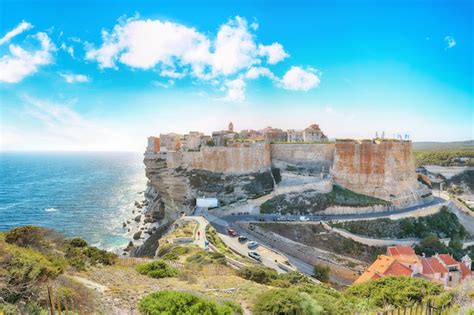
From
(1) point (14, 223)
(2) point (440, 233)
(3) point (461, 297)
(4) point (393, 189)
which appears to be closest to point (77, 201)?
(1) point (14, 223)

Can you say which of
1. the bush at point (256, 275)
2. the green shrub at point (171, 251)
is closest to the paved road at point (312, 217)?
the green shrub at point (171, 251)

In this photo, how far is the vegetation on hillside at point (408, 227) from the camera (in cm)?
3256

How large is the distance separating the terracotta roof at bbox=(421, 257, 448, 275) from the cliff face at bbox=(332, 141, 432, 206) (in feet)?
49.4

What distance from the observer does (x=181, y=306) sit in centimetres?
738

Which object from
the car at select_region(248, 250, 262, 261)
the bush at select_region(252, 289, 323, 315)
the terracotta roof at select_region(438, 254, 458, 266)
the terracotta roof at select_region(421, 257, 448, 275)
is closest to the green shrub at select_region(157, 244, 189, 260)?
the car at select_region(248, 250, 262, 261)

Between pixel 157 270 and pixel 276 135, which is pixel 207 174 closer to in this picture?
pixel 276 135

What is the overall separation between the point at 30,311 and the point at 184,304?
10.5ft

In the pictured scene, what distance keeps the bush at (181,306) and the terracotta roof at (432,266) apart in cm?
2080

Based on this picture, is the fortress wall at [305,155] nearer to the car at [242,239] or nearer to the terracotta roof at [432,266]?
the car at [242,239]

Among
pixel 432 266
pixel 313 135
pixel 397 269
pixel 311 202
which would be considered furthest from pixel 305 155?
pixel 397 269

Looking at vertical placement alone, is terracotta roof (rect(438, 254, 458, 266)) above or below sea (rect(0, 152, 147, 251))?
above

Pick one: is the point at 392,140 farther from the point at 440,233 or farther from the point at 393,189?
the point at 440,233

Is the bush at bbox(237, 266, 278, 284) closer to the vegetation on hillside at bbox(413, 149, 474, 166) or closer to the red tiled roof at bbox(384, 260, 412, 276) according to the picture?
the red tiled roof at bbox(384, 260, 412, 276)

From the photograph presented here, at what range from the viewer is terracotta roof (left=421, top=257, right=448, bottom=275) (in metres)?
22.9
